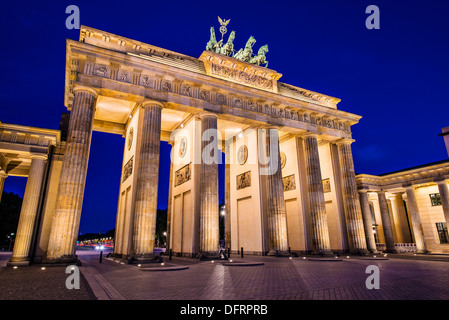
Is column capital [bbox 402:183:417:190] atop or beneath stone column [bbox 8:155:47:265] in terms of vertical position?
atop

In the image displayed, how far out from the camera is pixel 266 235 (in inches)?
897

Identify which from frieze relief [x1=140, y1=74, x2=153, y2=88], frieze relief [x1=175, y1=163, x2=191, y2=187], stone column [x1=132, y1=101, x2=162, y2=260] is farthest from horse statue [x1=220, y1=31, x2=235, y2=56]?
frieze relief [x1=175, y1=163, x2=191, y2=187]

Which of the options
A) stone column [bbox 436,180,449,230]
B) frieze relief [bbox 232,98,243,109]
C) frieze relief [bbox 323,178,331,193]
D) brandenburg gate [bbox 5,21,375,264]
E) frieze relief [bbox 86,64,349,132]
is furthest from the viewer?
stone column [bbox 436,180,449,230]

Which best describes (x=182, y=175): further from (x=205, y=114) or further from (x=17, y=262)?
(x=17, y=262)

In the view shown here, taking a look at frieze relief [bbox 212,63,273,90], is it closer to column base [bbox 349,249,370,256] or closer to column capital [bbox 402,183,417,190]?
column base [bbox 349,249,370,256]

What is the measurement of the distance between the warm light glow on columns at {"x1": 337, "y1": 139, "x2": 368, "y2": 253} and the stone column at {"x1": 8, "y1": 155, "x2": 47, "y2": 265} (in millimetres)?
25169

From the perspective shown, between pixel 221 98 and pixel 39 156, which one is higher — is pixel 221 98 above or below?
above

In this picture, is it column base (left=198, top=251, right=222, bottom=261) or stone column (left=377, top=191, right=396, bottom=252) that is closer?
column base (left=198, top=251, right=222, bottom=261)

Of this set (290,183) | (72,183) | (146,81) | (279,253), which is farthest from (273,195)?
(72,183)

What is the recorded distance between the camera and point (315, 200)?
23781 mm

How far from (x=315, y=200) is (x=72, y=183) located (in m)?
19.0

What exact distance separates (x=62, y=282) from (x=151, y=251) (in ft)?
25.1

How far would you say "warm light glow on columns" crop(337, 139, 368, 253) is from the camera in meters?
24.5
